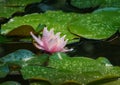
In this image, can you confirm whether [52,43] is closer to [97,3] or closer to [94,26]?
[94,26]

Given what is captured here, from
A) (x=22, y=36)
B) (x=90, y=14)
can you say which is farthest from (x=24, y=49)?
(x=90, y=14)

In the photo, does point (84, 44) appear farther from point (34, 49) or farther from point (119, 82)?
point (119, 82)

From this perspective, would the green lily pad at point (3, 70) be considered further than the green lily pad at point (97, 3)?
No

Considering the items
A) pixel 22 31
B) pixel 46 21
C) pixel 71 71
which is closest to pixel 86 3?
pixel 46 21

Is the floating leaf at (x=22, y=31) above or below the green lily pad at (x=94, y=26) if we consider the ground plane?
above

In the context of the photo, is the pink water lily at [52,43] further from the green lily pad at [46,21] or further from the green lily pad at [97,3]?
the green lily pad at [97,3]

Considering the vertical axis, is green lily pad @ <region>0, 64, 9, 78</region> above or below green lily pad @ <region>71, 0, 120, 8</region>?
above

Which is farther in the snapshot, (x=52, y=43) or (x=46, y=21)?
(x=46, y=21)

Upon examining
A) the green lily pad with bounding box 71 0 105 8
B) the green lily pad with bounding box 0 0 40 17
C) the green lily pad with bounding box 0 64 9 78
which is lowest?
the green lily pad with bounding box 71 0 105 8

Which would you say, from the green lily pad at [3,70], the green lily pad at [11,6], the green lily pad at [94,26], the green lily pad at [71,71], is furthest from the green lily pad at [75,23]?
the green lily pad at [3,70]

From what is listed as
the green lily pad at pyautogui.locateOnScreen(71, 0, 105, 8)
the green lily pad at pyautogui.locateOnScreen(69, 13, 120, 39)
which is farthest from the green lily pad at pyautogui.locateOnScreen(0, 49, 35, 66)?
the green lily pad at pyautogui.locateOnScreen(71, 0, 105, 8)

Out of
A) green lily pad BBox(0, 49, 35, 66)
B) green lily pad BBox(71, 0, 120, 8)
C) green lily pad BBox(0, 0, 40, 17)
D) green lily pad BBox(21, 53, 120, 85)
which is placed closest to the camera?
green lily pad BBox(21, 53, 120, 85)

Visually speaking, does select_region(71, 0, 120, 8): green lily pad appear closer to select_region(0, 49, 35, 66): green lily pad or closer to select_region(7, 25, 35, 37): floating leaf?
select_region(7, 25, 35, 37): floating leaf
